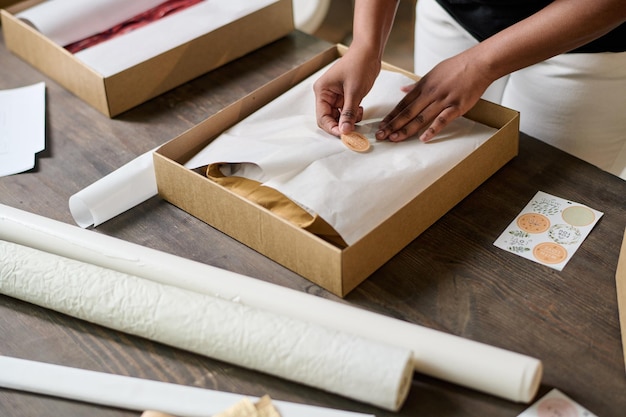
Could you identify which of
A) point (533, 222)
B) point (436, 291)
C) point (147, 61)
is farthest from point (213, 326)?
point (147, 61)

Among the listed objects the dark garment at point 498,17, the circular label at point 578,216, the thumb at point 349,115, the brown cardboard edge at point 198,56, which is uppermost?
the dark garment at point 498,17

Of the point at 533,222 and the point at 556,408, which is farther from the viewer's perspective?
the point at 533,222

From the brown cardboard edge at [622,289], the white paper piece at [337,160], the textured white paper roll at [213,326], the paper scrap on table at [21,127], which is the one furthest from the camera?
the paper scrap on table at [21,127]

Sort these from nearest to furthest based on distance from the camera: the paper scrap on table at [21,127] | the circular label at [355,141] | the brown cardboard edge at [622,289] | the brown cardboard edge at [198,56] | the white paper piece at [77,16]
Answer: the brown cardboard edge at [622,289] → the circular label at [355,141] → the paper scrap on table at [21,127] → the brown cardboard edge at [198,56] → the white paper piece at [77,16]

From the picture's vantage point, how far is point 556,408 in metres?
0.94

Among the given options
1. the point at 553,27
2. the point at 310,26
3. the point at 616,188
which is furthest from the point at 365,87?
the point at 310,26

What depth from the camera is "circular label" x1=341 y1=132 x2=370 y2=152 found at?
1.24 meters

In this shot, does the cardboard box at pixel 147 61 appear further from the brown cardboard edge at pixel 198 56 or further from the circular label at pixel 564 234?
the circular label at pixel 564 234

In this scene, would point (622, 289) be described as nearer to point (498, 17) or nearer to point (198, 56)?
point (498, 17)

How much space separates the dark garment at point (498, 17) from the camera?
144 cm

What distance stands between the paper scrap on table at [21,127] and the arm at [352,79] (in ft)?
1.77

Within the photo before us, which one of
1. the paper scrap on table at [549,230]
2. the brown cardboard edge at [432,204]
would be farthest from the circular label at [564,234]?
the brown cardboard edge at [432,204]

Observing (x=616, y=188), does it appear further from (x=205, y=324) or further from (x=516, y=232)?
(x=205, y=324)

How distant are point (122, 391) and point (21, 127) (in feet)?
2.43
